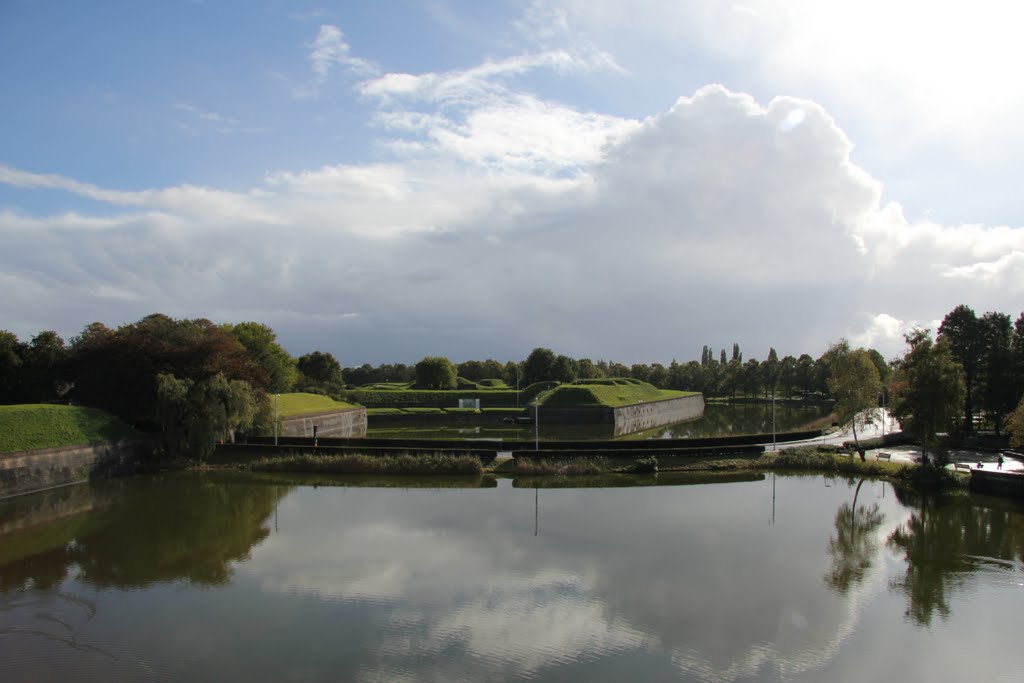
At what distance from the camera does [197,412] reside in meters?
30.8

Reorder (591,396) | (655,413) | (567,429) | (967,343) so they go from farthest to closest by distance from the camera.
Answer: (655,413) → (591,396) → (567,429) → (967,343)

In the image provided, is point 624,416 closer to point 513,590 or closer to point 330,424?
point 330,424

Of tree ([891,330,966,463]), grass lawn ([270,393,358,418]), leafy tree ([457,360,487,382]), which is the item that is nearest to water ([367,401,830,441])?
grass lawn ([270,393,358,418])

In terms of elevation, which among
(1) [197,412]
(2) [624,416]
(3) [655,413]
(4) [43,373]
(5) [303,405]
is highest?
(4) [43,373]

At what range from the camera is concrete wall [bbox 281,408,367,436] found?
42.8m

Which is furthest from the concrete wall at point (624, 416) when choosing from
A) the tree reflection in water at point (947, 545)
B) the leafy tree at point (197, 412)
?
the leafy tree at point (197, 412)

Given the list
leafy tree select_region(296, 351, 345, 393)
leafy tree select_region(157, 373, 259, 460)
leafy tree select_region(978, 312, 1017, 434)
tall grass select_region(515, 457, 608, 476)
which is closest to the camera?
tall grass select_region(515, 457, 608, 476)

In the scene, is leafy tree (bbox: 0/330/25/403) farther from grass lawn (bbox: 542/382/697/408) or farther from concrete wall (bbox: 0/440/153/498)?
grass lawn (bbox: 542/382/697/408)

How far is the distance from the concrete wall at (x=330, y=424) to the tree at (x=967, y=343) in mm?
42010

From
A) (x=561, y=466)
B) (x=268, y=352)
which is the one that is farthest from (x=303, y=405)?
(x=561, y=466)

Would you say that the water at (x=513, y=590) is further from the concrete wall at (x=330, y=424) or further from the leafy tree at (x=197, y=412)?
the concrete wall at (x=330, y=424)

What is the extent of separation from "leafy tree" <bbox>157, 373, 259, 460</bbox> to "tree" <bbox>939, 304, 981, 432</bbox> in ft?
136

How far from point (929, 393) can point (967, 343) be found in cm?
1702

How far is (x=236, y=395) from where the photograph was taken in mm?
31281
